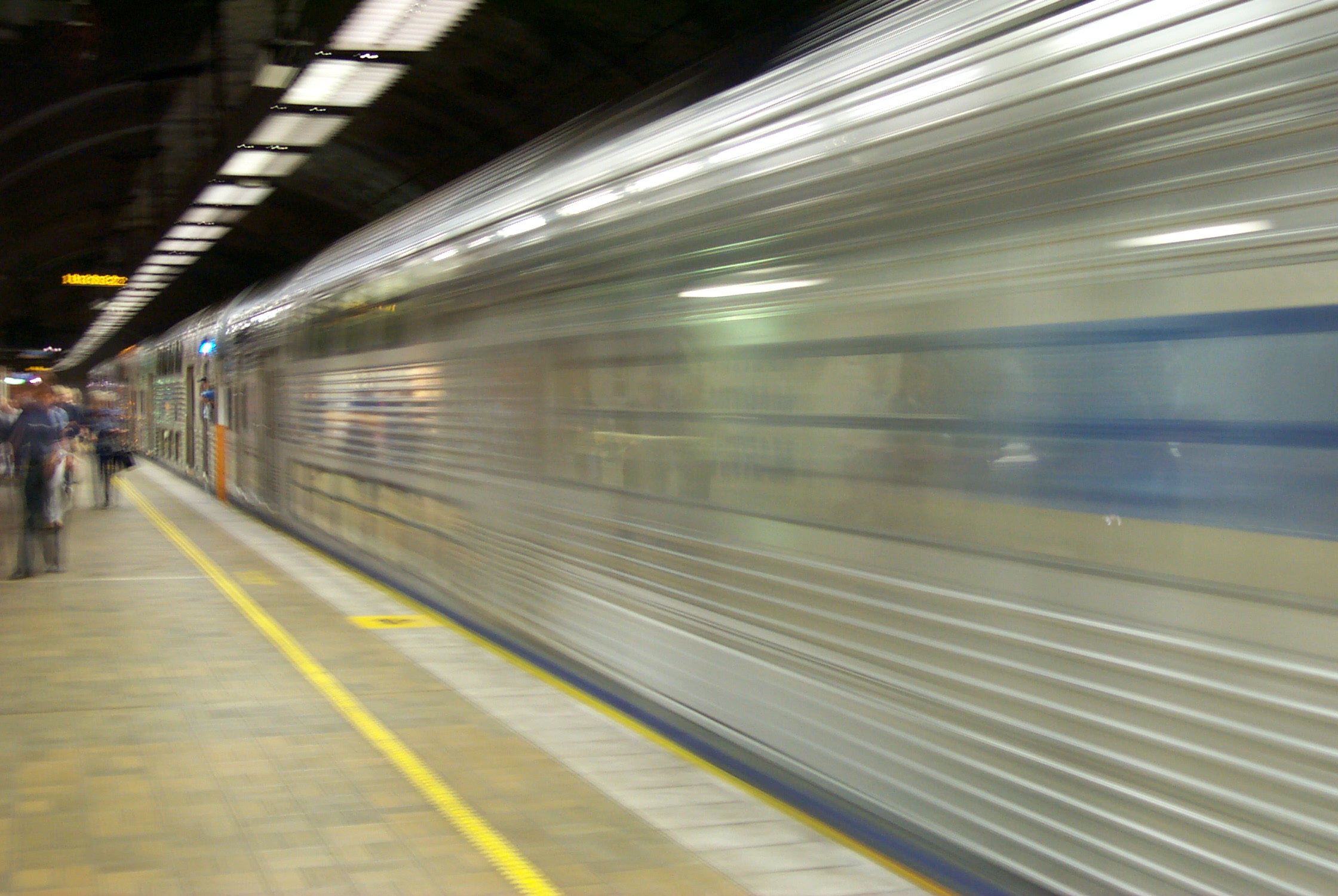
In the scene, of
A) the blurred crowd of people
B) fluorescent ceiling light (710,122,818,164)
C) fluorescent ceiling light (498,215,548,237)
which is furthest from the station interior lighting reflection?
the blurred crowd of people

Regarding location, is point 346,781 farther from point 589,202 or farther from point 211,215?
point 211,215

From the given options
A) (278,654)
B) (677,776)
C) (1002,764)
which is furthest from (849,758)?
(278,654)

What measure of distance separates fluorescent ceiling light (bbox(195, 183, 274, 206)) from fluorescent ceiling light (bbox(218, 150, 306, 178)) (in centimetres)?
77

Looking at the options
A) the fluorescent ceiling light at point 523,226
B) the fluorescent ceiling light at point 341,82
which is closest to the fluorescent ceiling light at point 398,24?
the fluorescent ceiling light at point 341,82

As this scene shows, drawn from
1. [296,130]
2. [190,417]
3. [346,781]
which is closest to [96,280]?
[190,417]

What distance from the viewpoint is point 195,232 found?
17594 mm

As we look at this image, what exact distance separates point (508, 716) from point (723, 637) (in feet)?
4.98

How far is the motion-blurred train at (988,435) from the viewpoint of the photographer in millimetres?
2512

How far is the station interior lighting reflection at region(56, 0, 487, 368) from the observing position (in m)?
7.30

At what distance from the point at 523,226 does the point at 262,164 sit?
6.66 metres

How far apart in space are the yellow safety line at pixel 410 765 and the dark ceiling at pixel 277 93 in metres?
2.93

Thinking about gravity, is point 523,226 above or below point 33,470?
above

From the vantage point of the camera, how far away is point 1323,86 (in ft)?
7.94

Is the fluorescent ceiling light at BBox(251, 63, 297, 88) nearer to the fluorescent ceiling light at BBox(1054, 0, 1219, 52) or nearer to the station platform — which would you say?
the station platform
